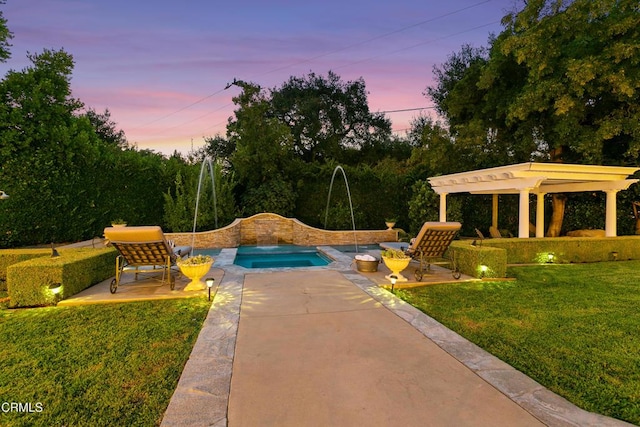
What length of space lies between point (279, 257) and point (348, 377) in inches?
364

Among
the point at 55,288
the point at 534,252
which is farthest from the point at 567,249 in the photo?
the point at 55,288

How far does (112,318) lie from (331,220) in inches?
490

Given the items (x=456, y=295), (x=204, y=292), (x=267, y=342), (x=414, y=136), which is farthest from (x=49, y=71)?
(x=414, y=136)

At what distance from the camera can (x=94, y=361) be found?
3393 mm

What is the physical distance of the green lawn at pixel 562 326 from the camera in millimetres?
2934

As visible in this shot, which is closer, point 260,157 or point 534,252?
point 534,252

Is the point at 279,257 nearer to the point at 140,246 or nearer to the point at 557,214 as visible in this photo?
the point at 140,246

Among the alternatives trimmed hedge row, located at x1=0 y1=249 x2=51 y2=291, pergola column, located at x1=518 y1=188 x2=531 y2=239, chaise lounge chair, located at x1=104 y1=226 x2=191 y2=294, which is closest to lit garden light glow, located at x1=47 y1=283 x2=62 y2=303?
chaise lounge chair, located at x1=104 y1=226 x2=191 y2=294

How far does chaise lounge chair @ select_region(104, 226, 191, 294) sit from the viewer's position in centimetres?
605

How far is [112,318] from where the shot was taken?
4766 mm

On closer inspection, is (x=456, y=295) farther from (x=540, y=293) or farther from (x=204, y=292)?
(x=204, y=292)

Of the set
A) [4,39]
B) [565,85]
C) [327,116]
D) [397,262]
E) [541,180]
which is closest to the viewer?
[397,262]

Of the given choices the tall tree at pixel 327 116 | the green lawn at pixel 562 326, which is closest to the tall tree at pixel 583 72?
the green lawn at pixel 562 326

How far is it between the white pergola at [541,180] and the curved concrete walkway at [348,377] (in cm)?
701
